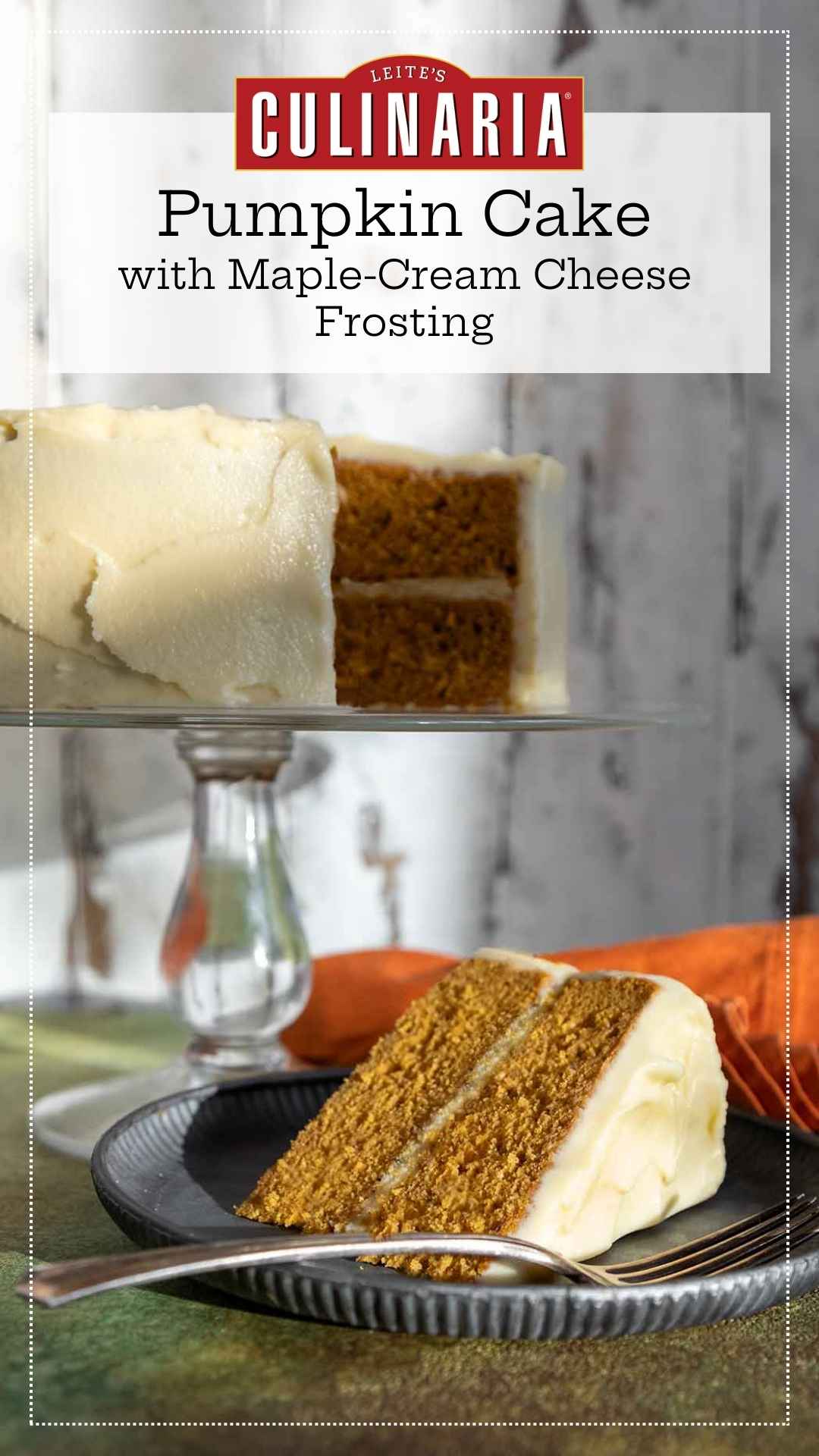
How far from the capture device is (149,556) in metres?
0.91

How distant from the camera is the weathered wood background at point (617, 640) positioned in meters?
1.40

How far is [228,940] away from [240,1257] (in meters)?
0.46

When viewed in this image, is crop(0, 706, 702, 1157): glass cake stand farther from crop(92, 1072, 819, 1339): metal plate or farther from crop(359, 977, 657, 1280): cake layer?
crop(359, 977, 657, 1280): cake layer

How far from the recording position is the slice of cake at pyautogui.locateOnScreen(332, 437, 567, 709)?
3.60ft

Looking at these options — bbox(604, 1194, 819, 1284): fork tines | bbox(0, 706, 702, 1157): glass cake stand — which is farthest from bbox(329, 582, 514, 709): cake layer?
bbox(604, 1194, 819, 1284): fork tines

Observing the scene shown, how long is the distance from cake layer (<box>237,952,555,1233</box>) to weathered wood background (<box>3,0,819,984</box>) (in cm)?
61

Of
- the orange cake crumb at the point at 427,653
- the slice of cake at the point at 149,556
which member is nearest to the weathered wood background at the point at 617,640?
the orange cake crumb at the point at 427,653

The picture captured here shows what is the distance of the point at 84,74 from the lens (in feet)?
4.38

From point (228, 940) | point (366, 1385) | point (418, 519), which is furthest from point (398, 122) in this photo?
point (366, 1385)

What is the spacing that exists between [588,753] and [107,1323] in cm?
93

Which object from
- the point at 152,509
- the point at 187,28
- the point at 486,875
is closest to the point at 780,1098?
the point at 152,509

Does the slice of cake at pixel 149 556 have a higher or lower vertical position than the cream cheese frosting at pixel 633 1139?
higher

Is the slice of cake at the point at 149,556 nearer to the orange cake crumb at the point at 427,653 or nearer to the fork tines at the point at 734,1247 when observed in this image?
the orange cake crumb at the point at 427,653

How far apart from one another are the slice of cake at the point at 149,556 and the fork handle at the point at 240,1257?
0.41 metres
